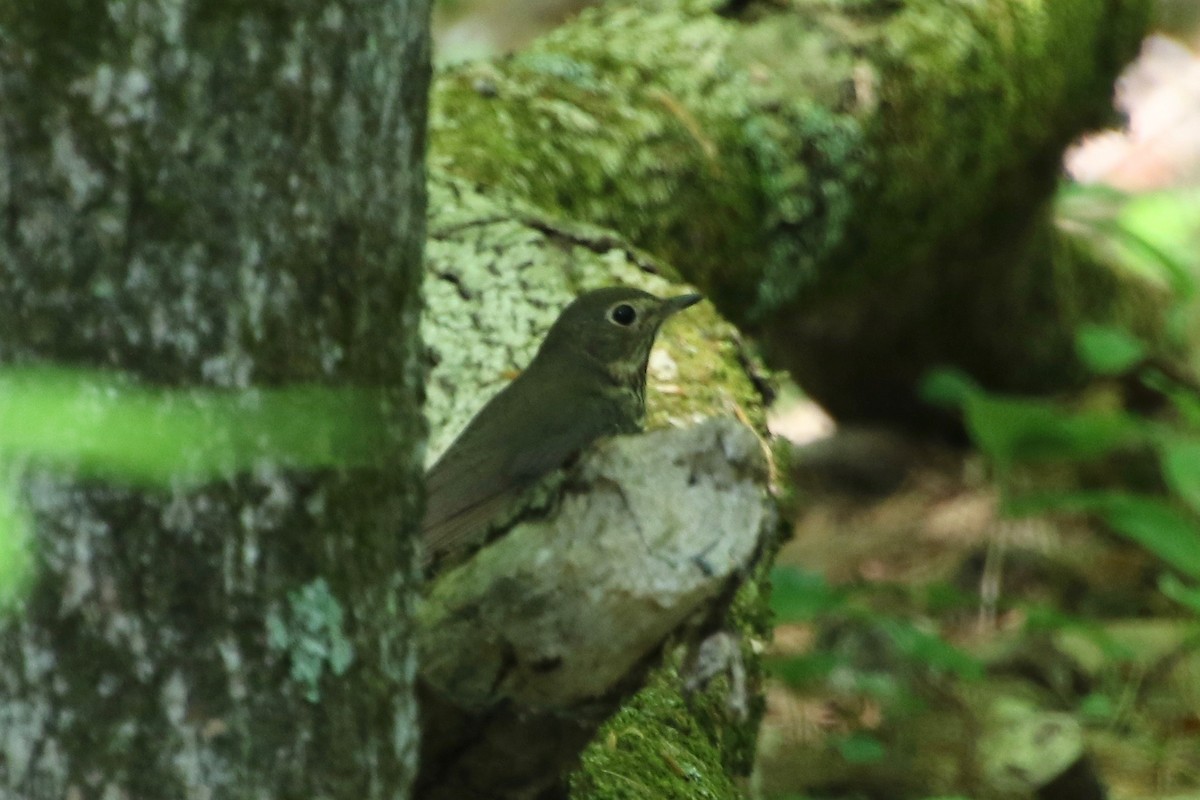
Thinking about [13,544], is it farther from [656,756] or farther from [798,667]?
[798,667]

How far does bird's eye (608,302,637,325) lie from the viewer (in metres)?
3.57

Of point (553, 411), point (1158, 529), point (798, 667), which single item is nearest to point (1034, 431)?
point (1158, 529)

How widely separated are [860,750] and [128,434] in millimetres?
3423

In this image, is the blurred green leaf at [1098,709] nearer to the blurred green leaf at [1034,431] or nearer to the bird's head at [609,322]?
the blurred green leaf at [1034,431]

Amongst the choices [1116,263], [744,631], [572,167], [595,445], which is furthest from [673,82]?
[1116,263]

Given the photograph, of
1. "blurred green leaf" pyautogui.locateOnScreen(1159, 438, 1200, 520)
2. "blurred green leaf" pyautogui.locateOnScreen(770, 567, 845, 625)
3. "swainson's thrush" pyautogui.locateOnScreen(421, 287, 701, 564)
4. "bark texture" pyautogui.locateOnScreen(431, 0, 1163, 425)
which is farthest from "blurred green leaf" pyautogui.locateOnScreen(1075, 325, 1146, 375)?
"swainson's thrush" pyautogui.locateOnScreen(421, 287, 701, 564)

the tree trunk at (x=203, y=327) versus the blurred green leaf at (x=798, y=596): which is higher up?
the tree trunk at (x=203, y=327)

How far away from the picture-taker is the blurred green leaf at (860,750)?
4.64 m

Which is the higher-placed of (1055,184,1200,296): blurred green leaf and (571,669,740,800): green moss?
(571,669,740,800): green moss

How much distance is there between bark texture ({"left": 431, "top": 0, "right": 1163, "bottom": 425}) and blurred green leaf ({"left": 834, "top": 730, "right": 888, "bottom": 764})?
1380 mm

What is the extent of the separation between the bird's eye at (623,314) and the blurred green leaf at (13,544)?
2077mm

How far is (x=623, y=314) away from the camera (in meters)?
3.60

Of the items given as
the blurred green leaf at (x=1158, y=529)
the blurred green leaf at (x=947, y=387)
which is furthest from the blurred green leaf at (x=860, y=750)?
the blurred green leaf at (x=947, y=387)

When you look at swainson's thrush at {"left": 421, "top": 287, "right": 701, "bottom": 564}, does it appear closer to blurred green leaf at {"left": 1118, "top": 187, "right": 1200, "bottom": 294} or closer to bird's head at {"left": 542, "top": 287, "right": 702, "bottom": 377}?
bird's head at {"left": 542, "top": 287, "right": 702, "bottom": 377}
